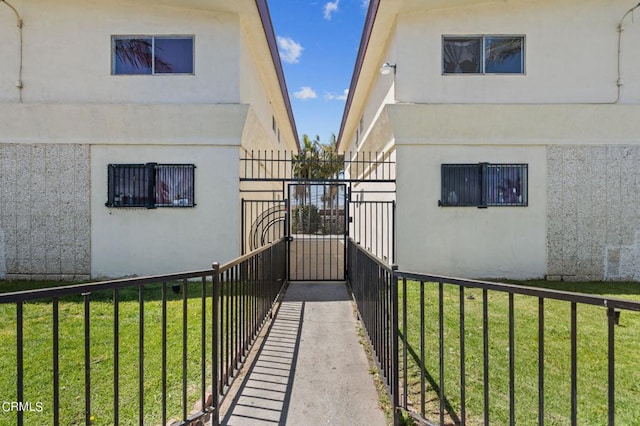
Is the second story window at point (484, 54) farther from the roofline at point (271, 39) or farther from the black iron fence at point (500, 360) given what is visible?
the black iron fence at point (500, 360)

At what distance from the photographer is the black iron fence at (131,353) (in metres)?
1.97

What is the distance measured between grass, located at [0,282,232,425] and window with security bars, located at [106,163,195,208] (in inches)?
110

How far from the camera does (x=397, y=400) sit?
2.61 m

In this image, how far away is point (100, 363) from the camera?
351cm

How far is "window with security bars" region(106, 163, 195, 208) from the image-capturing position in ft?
25.0

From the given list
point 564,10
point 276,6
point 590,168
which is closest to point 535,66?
point 564,10

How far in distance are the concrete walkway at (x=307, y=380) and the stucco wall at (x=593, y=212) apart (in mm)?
5927

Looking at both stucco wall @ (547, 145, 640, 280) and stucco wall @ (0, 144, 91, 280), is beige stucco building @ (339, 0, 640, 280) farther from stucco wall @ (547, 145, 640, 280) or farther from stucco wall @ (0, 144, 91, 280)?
stucco wall @ (0, 144, 91, 280)

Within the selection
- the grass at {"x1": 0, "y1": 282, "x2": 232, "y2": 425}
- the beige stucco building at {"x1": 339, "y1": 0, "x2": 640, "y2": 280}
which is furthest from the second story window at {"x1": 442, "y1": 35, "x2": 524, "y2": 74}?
the grass at {"x1": 0, "y1": 282, "x2": 232, "y2": 425}

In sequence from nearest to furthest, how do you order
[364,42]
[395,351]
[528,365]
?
[395,351] < [528,365] < [364,42]

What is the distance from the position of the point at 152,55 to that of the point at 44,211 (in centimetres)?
449

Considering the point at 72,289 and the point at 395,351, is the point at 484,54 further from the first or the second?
the point at 72,289

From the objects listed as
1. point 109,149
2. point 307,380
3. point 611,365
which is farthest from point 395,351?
point 109,149

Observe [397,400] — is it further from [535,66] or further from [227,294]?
[535,66]
